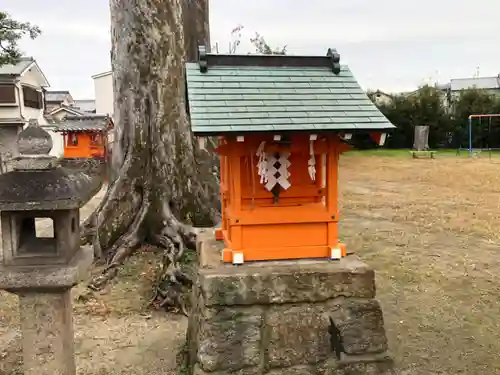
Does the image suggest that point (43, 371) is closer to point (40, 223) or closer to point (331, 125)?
point (331, 125)

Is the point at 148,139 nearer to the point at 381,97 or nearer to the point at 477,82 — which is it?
the point at 381,97

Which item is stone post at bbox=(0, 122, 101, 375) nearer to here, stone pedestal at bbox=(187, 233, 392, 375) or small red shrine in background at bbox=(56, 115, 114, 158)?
stone pedestal at bbox=(187, 233, 392, 375)

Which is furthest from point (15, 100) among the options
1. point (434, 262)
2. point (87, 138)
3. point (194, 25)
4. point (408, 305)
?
point (408, 305)

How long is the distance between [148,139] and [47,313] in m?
4.55

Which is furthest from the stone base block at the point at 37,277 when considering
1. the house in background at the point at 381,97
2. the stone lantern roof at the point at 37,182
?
the house in background at the point at 381,97

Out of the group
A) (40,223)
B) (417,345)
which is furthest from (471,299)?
(40,223)

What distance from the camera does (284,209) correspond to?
376 cm

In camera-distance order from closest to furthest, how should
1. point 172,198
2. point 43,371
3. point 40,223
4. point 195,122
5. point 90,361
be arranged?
point 43,371 < point 195,122 < point 90,361 < point 172,198 < point 40,223

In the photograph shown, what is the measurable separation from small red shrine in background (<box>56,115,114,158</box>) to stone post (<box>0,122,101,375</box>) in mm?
20953

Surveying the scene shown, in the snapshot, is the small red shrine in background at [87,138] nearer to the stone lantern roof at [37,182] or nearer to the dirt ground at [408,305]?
the dirt ground at [408,305]

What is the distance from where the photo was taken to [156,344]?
16.3ft

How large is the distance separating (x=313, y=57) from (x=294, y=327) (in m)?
2.21

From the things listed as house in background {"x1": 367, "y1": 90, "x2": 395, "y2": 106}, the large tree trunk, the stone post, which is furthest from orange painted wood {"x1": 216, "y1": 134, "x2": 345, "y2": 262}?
house in background {"x1": 367, "y1": 90, "x2": 395, "y2": 106}

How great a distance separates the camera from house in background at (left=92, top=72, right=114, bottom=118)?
37844 millimetres
